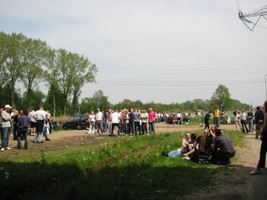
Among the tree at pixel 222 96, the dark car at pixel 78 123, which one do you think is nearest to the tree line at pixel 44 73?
the tree at pixel 222 96

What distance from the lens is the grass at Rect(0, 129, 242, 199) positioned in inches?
342

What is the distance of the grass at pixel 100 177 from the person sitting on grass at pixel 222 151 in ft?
1.94

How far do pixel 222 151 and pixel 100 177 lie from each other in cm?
469

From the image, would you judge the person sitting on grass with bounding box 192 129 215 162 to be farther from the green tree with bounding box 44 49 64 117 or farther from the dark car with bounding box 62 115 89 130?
the green tree with bounding box 44 49 64 117

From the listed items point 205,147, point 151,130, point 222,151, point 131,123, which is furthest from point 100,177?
point 151,130

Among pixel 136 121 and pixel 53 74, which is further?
pixel 53 74

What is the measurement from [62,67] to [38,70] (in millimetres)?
13365

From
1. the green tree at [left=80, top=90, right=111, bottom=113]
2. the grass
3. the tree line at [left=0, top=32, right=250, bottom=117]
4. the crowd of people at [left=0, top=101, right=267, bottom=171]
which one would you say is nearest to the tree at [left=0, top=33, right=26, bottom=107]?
the tree line at [left=0, top=32, right=250, bottom=117]

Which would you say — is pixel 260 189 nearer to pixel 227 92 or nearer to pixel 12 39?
pixel 12 39

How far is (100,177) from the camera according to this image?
33.6ft

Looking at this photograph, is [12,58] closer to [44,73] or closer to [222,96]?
[44,73]

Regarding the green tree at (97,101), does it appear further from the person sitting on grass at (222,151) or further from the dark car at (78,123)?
the person sitting on grass at (222,151)

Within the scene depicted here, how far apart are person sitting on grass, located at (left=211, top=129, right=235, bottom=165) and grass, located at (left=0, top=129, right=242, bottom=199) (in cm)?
59

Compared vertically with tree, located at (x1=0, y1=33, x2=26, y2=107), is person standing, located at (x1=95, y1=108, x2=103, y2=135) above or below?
below
